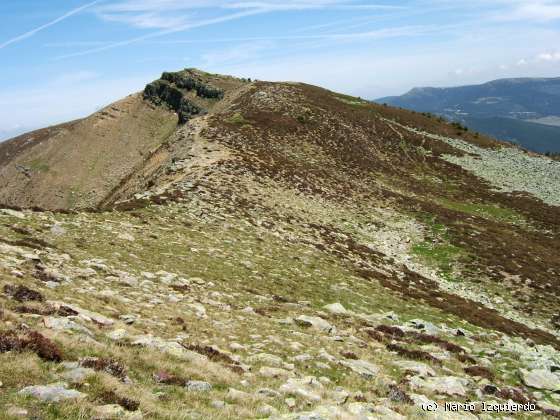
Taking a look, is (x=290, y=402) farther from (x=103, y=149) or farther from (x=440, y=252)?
→ (x=103, y=149)

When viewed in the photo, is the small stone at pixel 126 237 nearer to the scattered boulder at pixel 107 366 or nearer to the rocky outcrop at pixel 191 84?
the scattered boulder at pixel 107 366

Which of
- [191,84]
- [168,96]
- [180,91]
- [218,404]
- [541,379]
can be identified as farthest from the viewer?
[191,84]

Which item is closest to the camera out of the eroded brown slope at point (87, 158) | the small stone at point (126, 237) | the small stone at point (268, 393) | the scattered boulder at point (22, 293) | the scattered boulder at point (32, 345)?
the scattered boulder at point (32, 345)

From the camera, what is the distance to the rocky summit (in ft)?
32.3

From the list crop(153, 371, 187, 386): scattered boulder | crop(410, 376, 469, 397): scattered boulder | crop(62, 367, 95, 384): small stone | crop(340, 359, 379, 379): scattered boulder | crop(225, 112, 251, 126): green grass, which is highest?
crop(225, 112, 251, 126): green grass

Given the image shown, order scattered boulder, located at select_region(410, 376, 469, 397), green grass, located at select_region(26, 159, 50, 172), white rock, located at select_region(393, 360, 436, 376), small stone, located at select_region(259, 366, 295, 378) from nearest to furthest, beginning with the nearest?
small stone, located at select_region(259, 366, 295, 378)
scattered boulder, located at select_region(410, 376, 469, 397)
white rock, located at select_region(393, 360, 436, 376)
green grass, located at select_region(26, 159, 50, 172)

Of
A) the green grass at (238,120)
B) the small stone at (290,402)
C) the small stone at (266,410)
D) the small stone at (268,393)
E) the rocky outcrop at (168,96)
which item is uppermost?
the rocky outcrop at (168,96)

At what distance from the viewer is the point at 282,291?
2103cm

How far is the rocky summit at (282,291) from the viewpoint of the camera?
9852mm

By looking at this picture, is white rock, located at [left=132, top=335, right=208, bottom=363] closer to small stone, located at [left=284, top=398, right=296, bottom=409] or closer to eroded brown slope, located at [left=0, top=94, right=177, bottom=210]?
small stone, located at [left=284, top=398, right=296, bottom=409]

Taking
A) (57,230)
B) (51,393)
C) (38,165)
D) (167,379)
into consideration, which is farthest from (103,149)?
(51,393)

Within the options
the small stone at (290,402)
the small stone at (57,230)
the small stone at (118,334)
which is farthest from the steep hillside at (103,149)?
Result: the small stone at (290,402)

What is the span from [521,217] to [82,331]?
50938 millimetres

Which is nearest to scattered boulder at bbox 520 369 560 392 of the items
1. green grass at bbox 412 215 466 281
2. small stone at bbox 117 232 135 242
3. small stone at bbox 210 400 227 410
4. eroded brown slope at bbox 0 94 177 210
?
small stone at bbox 210 400 227 410
